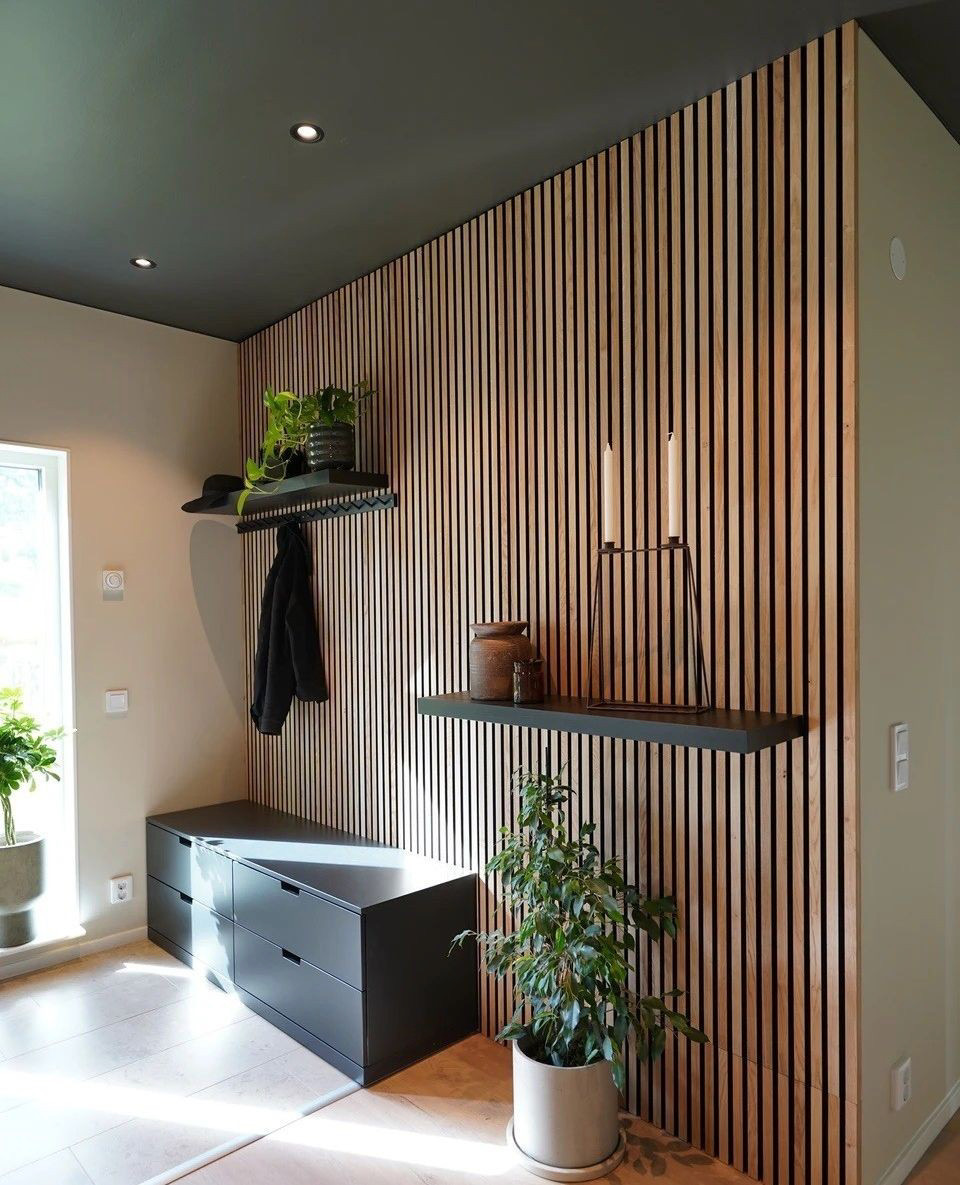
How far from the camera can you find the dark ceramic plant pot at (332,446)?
3082mm

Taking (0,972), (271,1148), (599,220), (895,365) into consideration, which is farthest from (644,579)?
(0,972)

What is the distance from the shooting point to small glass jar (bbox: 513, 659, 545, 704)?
232 centimetres

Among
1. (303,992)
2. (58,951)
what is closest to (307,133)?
(303,992)

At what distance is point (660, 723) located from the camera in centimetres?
190

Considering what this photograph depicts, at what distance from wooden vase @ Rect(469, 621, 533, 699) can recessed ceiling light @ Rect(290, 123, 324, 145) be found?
141 cm

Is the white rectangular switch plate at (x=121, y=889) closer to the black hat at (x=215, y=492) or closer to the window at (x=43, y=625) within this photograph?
the window at (x=43, y=625)

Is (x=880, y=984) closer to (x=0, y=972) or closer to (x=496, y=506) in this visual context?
(x=496, y=506)

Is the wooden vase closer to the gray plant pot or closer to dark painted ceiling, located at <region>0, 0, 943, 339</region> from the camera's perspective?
dark painted ceiling, located at <region>0, 0, 943, 339</region>

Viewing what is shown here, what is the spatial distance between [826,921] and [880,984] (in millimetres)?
223

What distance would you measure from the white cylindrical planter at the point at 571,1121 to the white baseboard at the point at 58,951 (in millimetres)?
2230

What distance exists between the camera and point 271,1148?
221cm

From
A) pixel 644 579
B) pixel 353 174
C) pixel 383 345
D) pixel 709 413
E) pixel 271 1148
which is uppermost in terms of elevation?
pixel 353 174

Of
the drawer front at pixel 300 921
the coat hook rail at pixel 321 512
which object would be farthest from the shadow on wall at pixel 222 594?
the drawer front at pixel 300 921

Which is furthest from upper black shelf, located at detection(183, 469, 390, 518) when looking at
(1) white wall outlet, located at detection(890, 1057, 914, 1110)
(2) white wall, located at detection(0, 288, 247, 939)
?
(1) white wall outlet, located at detection(890, 1057, 914, 1110)
